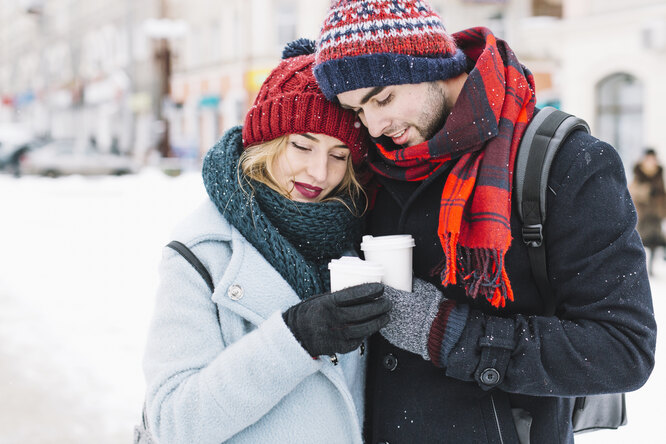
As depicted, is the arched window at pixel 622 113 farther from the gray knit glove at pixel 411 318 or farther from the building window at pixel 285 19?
the gray knit glove at pixel 411 318

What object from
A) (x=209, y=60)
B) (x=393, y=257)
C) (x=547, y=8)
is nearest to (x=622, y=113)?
(x=547, y=8)

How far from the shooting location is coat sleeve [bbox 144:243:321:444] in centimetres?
155

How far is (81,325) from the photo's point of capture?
5770 millimetres

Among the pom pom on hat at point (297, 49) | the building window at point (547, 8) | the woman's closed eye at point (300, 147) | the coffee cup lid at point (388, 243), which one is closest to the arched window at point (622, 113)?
the building window at point (547, 8)

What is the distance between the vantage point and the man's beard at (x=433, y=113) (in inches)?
73.2

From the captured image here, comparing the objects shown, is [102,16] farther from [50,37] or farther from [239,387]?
[239,387]

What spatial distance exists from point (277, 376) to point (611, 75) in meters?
14.7

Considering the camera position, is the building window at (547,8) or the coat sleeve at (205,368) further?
the building window at (547,8)

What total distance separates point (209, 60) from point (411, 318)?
27406 millimetres

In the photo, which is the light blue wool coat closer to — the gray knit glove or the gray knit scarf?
the gray knit scarf

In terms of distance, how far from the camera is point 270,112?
1.97 metres

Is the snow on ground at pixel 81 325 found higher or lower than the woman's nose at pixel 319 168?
lower

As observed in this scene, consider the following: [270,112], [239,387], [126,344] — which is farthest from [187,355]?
[126,344]

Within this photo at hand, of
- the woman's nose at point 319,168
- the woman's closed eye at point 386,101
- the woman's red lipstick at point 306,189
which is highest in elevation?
the woman's closed eye at point 386,101
